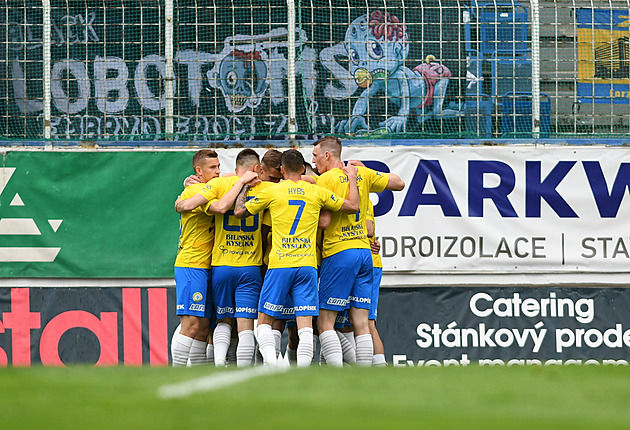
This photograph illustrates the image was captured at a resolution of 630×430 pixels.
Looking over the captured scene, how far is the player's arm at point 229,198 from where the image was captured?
7.60 m

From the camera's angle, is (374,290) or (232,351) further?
(374,290)

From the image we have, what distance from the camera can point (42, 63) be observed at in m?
9.33

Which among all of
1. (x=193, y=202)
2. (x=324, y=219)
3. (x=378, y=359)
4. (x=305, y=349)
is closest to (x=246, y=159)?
(x=193, y=202)

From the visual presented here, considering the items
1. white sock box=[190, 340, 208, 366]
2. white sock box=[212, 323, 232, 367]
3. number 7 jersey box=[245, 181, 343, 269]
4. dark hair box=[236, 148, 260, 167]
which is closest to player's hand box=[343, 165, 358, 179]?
number 7 jersey box=[245, 181, 343, 269]

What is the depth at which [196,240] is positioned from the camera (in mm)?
7988

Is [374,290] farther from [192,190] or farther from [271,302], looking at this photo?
[192,190]

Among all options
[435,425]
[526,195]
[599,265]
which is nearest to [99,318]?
[526,195]

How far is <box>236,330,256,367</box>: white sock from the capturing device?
7.73 meters

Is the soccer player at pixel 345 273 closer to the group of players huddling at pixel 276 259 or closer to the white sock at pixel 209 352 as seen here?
the group of players huddling at pixel 276 259

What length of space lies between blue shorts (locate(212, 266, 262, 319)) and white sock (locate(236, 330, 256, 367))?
15 cm

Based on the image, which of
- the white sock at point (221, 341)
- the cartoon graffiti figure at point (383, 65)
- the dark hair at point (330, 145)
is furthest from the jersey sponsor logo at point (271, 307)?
the cartoon graffiti figure at point (383, 65)

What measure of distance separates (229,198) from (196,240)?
0.60m

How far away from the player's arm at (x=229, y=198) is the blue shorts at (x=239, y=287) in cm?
52

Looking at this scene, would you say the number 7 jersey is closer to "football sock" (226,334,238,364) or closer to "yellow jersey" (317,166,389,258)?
"yellow jersey" (317,166,389,258)
